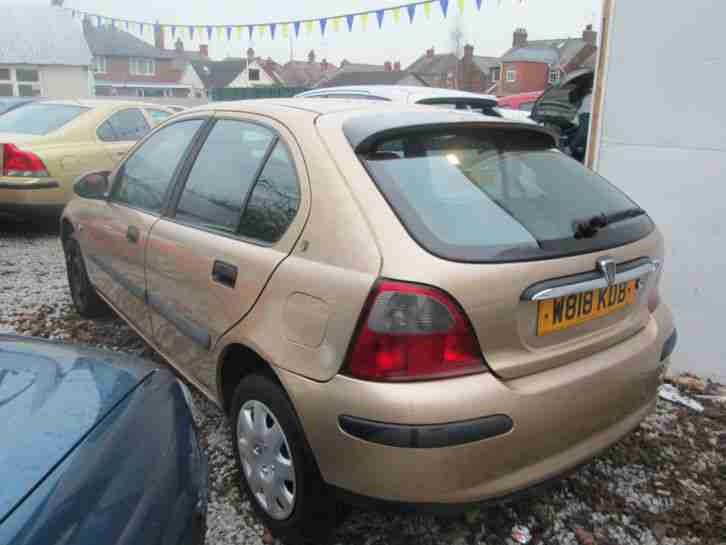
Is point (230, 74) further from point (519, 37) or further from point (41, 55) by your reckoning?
point (41, 55)

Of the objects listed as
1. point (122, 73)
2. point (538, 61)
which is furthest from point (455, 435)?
point (122, 73)

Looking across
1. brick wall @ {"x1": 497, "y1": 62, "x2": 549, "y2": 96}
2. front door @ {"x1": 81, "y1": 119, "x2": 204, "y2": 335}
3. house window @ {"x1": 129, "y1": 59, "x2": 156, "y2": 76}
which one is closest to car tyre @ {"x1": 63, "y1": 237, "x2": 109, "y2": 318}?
front door @ {"x1": 81, "y1": 119, "x2": 204, "y2": 335}

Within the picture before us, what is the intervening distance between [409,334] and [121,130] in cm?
678

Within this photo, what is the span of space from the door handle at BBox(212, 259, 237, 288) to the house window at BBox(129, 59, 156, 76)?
6629 centimetres

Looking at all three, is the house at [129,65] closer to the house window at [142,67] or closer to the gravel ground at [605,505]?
the house window at [142,67]

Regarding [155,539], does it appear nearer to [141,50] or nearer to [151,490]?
[151,490]

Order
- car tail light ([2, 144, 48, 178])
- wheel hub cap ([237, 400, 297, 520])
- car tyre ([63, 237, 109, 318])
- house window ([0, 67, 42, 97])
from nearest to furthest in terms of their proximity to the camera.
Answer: wheel hub cap ([237, 400, 297, 520])
car tyre ([63, 237, 109, 318])
car tail light ([2, 144, 48, 178])
house window ([0, 67, 42, 97])

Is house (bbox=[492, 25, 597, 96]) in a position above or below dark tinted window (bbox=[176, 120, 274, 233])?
above

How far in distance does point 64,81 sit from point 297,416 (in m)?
42.0

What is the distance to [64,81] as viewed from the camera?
3762 cm

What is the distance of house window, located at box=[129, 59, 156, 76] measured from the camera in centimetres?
6140

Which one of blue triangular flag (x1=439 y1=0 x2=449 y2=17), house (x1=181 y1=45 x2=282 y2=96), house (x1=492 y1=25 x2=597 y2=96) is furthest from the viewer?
house (x1=181 y1=45 x2=282 y2=96)

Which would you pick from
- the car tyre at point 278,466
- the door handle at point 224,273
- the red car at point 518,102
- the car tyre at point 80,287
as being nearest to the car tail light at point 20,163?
the car tyre at point 80,287

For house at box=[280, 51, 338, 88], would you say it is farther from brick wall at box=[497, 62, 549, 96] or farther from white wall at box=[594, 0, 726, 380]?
white wall at box=[594, 0, 726, 380]
